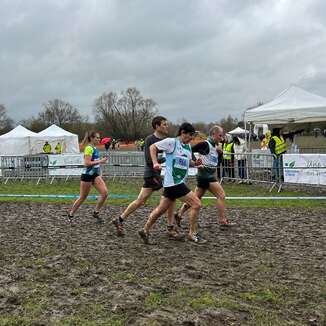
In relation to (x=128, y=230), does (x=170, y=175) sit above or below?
above

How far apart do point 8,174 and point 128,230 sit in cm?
1406

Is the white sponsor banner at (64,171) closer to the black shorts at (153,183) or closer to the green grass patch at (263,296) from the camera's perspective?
the black shorts at (153,183)

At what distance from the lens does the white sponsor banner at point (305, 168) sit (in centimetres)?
1434

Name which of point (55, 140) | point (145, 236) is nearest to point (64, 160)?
point (145, 236)

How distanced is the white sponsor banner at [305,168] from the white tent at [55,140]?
21.8 metres

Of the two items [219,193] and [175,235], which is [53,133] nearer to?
[219,193]

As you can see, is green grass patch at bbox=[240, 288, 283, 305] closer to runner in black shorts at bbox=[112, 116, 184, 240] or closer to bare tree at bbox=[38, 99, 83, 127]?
runner in black shorts at bbox=[112, 116, 184, 240]

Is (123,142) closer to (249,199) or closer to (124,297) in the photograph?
(249,199)

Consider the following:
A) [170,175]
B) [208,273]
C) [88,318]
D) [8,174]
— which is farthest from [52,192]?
[88,318]

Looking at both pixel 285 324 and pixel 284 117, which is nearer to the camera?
pixel 285 324

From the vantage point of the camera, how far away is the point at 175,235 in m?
7.83

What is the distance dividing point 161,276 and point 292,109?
13.0 m

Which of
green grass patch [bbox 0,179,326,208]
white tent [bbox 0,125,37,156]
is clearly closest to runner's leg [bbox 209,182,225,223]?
green grass patch [bbox 0,179,326,208]

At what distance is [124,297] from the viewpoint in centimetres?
471
